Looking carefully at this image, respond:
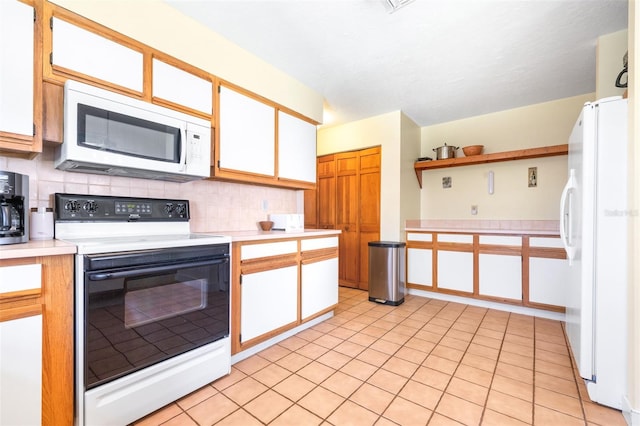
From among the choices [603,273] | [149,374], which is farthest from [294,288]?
[603,273]

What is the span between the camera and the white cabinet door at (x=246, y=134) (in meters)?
2.29

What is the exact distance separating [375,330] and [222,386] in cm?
146

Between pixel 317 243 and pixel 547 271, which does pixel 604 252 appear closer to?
pixel 547 271

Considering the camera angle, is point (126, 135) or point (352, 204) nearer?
point (126, 135)

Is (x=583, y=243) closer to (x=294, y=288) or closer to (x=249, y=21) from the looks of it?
(x=294, y=288)

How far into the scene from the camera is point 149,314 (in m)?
1.49

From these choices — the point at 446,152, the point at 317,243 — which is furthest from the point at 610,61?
the point at 317,243

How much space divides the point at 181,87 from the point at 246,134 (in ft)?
1.95

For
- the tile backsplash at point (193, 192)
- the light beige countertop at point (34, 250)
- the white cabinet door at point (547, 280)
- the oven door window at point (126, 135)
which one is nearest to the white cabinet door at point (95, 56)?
the oven door window at point (126, 135)

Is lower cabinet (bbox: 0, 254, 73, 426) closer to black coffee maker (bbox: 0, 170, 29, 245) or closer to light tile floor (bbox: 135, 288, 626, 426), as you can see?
black coffee maker (bbox: 0, 170, 29, 245)

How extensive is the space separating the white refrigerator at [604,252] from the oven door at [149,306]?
2.23 m

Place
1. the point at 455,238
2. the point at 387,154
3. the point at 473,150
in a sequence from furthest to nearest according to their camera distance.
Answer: the point at 387,154
the point at 473,150
the point at 455,238

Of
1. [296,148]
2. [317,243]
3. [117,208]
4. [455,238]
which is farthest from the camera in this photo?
[455,238]

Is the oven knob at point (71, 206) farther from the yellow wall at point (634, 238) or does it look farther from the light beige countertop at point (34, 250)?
the yellow wall at point (634, 238)
